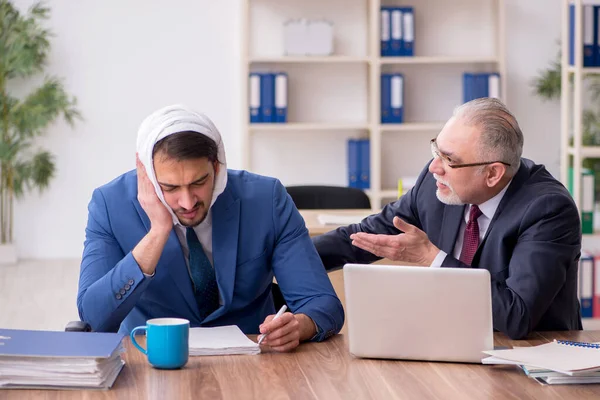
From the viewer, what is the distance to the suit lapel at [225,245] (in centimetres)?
235

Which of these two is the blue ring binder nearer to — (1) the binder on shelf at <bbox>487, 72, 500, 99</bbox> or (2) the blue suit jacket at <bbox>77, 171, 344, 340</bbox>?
(2) the blue suit jacket at <bbox>77, 171, 344, 340</bbox>

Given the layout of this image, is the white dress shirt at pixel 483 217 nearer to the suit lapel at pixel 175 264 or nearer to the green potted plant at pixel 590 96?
the suit lapel at pixel 175 264

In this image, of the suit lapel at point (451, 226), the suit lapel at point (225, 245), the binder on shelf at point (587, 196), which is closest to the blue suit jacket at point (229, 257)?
the suit lapel at point (225, 245)

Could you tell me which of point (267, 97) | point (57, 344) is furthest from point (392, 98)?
point (57, 344)

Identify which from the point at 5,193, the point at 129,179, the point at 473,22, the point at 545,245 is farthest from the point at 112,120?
A: the point at 545,245

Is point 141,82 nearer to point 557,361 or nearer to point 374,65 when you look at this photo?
point 374,65

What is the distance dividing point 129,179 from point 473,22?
15.7 feet

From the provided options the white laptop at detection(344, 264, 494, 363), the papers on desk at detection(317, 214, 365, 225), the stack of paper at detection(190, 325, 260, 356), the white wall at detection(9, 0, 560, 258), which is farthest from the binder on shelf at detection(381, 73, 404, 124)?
the white laptop at detection(344, 264, 494, 363)

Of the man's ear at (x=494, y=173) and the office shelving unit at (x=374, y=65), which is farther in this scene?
the office shelving unit at (x=374, y=65)

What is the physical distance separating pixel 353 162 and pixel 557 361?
4743 millimetres

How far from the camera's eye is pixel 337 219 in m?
3.97

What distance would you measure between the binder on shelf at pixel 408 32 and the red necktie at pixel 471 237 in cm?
397

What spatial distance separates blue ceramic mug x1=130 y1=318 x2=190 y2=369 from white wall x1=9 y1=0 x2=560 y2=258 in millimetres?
4874

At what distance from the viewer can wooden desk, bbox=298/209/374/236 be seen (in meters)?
3.83
